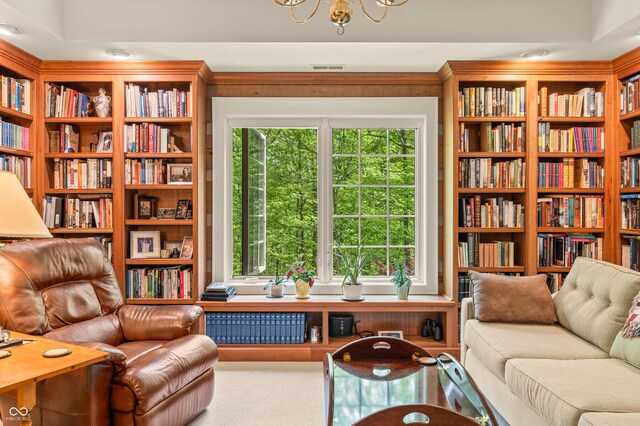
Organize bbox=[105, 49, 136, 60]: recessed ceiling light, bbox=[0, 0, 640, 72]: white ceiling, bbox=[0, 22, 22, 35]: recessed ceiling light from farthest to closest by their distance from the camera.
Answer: bbox=[105, 49, 136, 60]: recessed ceiling light → bbox=[0, 0, 640, 72]: white ceiling → bbox=[0, 22, 22, 35]: recessed ceiling light

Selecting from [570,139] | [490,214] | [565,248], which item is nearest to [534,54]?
[570,139]

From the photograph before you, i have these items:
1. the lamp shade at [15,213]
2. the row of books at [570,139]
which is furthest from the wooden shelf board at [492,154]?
the lamp shade at [15,213]

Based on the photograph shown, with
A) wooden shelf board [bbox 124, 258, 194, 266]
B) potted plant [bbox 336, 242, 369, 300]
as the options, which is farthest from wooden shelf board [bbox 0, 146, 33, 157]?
potted plant [bbox 336, 242, 369, 300]

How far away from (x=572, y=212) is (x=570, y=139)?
64cm

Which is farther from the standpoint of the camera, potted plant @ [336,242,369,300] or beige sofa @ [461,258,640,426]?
potted plant @ [336,242,369,300]

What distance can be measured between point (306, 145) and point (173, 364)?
2.52 meters

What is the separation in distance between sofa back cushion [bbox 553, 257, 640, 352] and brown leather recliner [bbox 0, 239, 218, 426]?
2347 mm

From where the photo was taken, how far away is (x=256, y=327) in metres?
3.98

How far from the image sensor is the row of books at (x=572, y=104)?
3941 mm

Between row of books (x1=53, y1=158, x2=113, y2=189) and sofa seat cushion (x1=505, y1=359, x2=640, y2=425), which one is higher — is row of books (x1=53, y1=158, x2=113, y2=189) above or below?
above

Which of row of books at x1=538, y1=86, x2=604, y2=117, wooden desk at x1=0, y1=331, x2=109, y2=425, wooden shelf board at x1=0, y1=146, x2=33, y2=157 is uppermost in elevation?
row of books at x1=538, y1=86, x2=604, y2=117

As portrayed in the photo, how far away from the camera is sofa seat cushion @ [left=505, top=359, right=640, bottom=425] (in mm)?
1945

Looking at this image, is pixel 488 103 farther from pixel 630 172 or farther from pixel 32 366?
pixel 32 366

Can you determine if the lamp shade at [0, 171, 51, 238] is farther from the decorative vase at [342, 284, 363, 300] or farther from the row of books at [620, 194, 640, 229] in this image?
the row of books at [620, 194, 640, 229]
